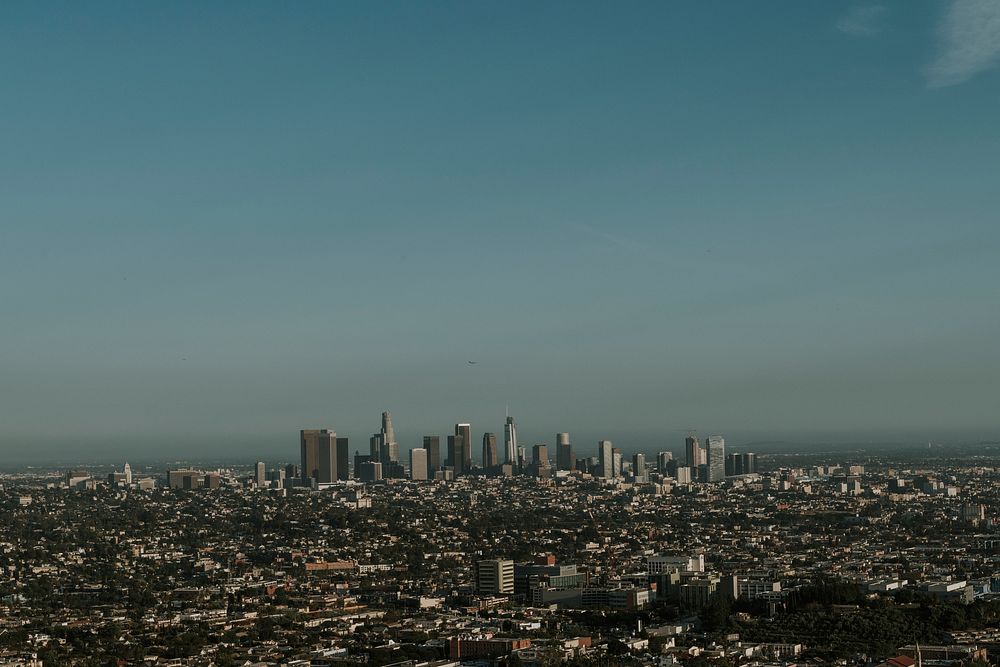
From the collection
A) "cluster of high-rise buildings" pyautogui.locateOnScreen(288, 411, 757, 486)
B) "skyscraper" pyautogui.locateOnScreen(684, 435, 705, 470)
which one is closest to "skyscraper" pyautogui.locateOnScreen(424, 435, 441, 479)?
"cluster of high-rise buildings" pyautogui.locateOnScreen(288, 411, 757, 486)

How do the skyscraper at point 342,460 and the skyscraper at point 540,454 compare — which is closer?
the skyscraper at point 342,460

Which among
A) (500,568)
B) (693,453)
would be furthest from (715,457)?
(500,568)

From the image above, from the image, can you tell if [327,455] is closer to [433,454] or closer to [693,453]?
[433,454]

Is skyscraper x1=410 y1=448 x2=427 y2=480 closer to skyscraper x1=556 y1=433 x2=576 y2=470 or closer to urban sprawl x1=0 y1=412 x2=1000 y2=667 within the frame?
urban sprawl x1=0 y1=412 x2=1000 y2=667

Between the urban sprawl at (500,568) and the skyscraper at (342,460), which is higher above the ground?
the skyscraper at (342,460)

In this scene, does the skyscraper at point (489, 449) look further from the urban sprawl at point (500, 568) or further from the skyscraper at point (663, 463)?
the skyscraper at point (663, 463)

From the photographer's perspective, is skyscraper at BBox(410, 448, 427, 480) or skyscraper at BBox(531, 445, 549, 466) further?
skyscraper at BBox(531, 445, 549, 466)

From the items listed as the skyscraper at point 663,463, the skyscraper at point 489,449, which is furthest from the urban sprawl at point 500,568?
the skyscraper at point 489,449

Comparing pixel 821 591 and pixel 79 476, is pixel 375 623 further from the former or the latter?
pixel 79 476
